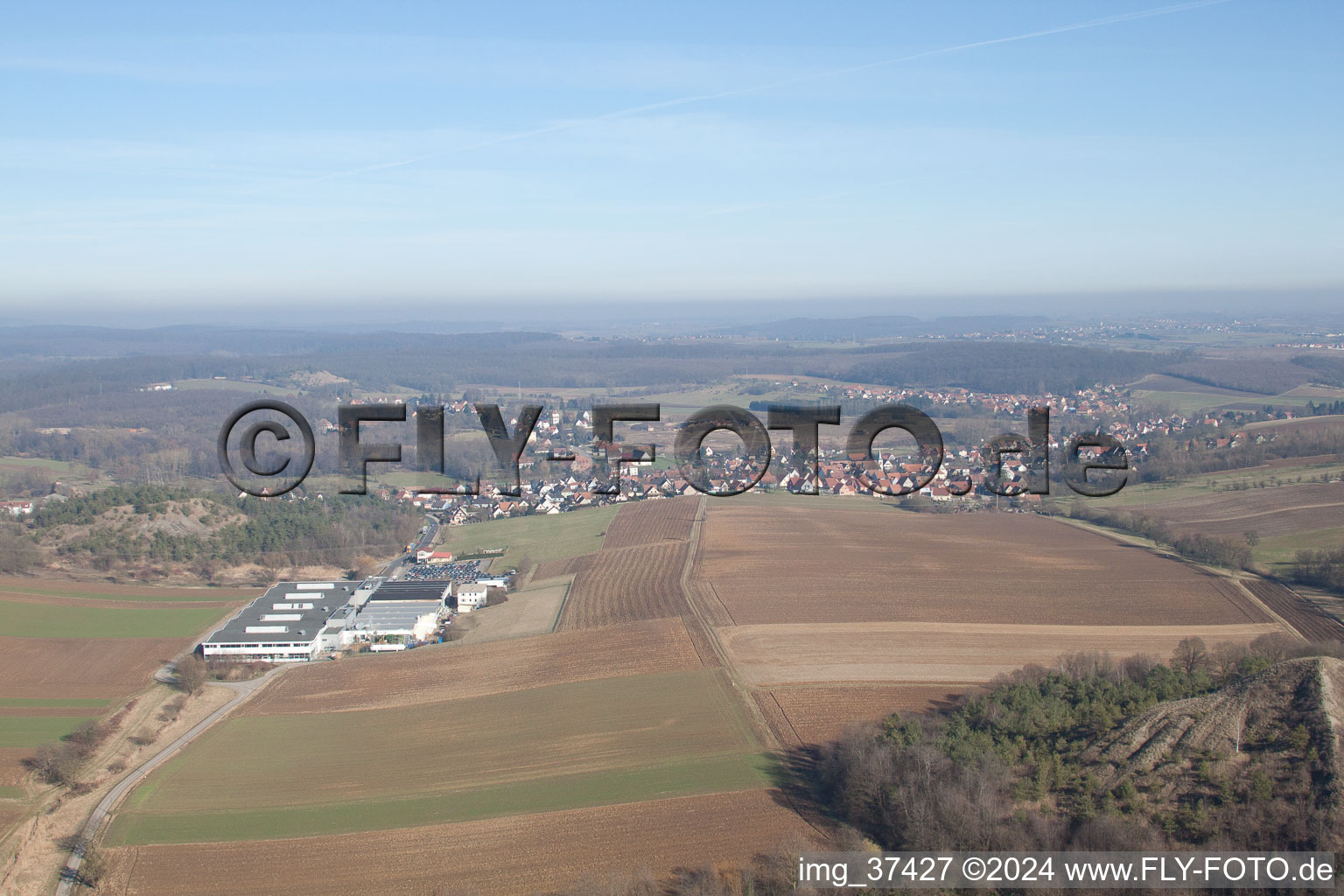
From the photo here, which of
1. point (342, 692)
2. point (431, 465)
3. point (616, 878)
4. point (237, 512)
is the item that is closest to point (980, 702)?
point (616, 878)

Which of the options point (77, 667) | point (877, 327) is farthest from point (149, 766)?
point (877, 327)

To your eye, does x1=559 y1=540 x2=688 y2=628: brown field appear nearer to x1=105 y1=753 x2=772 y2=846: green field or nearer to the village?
the village

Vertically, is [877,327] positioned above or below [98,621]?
above

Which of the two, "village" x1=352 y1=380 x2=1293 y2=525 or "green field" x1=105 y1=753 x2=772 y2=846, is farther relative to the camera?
"village" x1=352 y1=380 x2=1293 y2=525

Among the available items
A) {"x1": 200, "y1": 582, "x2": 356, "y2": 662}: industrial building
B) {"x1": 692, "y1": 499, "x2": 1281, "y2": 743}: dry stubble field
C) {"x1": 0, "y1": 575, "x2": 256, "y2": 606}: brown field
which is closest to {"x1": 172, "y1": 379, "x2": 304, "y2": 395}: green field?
{"x1": 0, "y1": 575, "x2": 256, "y2": 606}: brown field

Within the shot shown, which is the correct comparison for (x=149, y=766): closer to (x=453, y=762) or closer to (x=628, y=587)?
(x=453, y=762)

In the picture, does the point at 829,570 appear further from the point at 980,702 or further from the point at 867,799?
the point at 867,799
